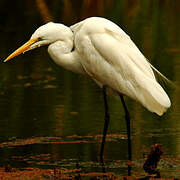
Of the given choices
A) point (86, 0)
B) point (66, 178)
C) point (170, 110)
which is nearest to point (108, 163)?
point (66, 178)

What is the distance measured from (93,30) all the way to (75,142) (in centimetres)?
119

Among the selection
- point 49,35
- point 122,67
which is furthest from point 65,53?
point 122,67

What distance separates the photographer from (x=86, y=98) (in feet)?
31.5

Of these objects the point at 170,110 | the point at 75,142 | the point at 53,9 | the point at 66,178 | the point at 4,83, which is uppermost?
the point at 53,9

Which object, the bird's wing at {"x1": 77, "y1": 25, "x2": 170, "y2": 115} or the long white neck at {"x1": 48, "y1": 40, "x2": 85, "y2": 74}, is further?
the long white neck at {"x1": 48, "y1": 40, "x2": 85, "y2": 74}

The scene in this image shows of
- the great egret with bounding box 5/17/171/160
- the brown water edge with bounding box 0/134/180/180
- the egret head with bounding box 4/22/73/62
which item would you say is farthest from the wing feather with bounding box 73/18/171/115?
the brown water edge with bounding box 0/134/180/180

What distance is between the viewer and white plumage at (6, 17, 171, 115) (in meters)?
6.65

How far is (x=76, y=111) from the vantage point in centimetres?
891

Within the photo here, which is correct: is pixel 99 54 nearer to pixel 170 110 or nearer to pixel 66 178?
pixel 66 178

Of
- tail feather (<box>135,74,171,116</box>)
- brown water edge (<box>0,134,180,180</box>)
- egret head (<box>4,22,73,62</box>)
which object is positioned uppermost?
egret head (<box>4,22,73,62</box>)

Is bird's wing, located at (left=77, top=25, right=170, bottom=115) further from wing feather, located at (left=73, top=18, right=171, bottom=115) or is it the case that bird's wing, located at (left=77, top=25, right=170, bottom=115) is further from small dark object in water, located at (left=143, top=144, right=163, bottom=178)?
small dark object in water, located at (left=143, top=144, right=163, bottom=178)

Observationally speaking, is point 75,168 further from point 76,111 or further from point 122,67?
point 76,111

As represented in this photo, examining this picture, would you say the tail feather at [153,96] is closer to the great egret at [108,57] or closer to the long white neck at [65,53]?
the great egret at [108,57]

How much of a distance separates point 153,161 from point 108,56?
1156mm
